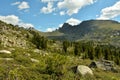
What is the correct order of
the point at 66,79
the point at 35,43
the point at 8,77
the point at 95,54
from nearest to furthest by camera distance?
the point at 8,77, the point at 66,79, the point at 35,43, the point at 95,54

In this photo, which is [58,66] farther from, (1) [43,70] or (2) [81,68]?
(2) [81,68]

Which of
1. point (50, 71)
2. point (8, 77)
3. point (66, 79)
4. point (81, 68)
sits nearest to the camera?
point (8, 77)

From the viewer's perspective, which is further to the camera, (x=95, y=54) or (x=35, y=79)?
(x=95, y=54)

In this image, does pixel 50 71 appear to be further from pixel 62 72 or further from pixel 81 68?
pixel 81 68

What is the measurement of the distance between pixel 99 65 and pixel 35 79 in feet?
118

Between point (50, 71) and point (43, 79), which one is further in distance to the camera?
point (50, 71)

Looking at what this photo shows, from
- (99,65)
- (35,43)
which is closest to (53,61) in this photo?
(99,65)

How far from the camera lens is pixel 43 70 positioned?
941 inches

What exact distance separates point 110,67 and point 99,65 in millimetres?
2775

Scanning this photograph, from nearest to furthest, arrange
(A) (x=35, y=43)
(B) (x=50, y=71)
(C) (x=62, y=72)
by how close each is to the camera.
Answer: (C) (x=62, y=72)
(B) (x=50, y=71)
(A) (x=35, y=43)

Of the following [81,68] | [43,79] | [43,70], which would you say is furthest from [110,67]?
[43,79]

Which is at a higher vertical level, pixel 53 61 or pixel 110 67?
pixel 53 61

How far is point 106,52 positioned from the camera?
154 meters

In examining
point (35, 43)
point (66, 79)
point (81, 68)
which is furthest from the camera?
point (35, 43)
